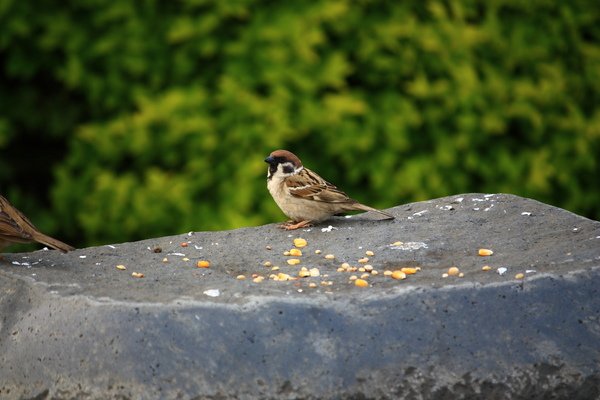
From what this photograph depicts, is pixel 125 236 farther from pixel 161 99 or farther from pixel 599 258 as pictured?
pixel 599 258

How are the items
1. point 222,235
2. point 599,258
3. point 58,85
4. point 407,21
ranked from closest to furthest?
1. point 599,258
2. point 222,235
3. point 407,21
4. point 58,85

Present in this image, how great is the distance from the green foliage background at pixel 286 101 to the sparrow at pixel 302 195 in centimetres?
123

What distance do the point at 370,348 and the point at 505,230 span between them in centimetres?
146

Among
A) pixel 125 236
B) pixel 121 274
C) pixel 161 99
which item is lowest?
pixel 125 236

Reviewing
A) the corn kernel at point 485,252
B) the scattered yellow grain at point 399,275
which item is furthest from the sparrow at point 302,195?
the scattered yellow grain at point 399,275

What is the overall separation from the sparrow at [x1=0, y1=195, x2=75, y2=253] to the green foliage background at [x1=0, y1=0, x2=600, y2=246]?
2140 mm

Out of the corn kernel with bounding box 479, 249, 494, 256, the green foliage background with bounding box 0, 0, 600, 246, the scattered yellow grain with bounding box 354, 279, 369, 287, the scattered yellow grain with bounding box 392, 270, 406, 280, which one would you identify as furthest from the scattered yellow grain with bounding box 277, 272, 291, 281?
the green foliage background with bounding box 0, 0, 600, 246

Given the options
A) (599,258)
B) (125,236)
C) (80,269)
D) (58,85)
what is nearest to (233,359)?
(80,269)

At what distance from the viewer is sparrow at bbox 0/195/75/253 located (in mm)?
4398

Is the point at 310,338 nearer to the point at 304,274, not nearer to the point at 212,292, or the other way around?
the point at 212,292

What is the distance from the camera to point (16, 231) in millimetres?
4406

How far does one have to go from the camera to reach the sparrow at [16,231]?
4398mm

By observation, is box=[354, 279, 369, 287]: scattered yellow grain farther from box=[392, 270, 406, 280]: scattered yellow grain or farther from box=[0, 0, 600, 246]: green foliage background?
box=[0, 0, 600, 246]: green foliage background

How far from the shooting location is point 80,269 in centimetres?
433
